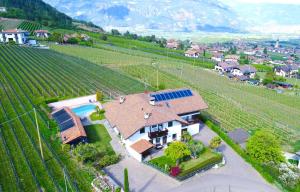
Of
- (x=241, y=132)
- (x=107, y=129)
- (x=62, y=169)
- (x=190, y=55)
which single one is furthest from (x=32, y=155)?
(x=190, y=55)

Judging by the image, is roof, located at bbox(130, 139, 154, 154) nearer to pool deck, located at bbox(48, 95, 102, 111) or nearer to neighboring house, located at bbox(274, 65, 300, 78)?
pool deck, located at bbox(48, 95, 102, 111)

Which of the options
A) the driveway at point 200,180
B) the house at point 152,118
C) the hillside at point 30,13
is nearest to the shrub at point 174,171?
the driveway at point 200,180

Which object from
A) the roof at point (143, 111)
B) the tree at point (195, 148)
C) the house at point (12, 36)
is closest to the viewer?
the tree at point (195, 148)

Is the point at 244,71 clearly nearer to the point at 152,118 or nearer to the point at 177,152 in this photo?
the point at 152,118

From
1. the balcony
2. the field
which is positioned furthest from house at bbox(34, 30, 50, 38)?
the balcony

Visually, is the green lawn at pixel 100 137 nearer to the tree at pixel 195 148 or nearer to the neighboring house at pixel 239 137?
the tree at pixel 195 148

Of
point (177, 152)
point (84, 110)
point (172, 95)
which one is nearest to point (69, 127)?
point (84, 110)
